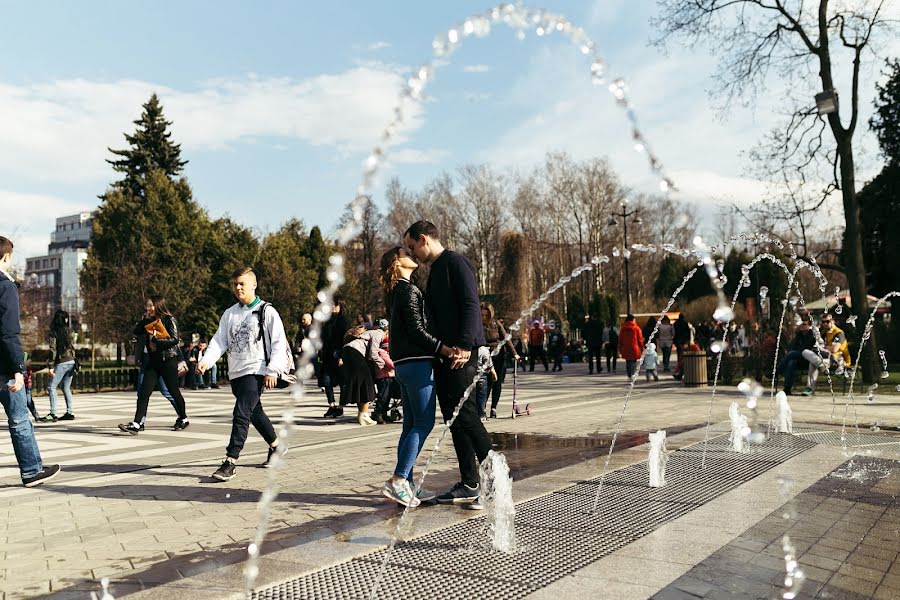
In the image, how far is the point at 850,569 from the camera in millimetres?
3836

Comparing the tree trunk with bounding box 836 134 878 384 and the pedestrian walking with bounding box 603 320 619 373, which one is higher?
the tree trunk with bounding box 836 134 878 384

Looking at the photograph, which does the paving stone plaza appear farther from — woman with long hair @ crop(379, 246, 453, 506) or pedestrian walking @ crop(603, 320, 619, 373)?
pedestrian walking @ crop(603, 320, 619, 373)

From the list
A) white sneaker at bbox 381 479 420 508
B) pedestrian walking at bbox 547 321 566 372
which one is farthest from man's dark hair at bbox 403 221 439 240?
pedestrian walking at bbox 547 321 566 372

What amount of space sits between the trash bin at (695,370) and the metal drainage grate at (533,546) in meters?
11.9

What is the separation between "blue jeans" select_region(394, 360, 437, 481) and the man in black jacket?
0.26 feet

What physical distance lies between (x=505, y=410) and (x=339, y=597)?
32.5 ft

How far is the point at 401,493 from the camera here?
5.32 metres

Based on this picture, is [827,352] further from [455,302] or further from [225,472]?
[225,472]

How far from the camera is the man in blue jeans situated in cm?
640

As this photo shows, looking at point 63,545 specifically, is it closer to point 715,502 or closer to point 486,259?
point 715,502

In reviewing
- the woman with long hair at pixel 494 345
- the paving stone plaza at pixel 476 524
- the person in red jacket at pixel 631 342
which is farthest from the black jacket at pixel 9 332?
the person in red jacket at pixel 631 342

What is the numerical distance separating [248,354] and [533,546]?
3637 mm

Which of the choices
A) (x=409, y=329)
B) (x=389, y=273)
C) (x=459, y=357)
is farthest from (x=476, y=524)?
(x=389, y=273)

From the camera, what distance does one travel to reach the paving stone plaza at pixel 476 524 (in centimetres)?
369
